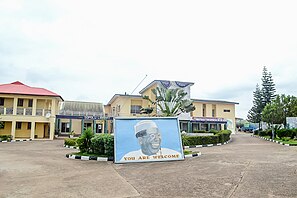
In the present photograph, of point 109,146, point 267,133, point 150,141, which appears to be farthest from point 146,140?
point 267,133

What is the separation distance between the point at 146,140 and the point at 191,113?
28.1m

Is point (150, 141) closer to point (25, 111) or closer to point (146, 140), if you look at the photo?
point (146, 140)

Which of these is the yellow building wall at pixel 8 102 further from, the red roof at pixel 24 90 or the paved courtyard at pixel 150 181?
the paved courtyard at pixel 150 181

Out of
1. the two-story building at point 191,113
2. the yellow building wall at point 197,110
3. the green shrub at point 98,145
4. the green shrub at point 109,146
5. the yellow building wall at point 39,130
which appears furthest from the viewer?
the yellow building wall at point 197,110

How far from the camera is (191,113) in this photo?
127 ft

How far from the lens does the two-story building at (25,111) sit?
2758 centimetres

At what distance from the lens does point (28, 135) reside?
29188mm

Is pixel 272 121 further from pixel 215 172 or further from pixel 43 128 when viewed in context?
pixel 43 128

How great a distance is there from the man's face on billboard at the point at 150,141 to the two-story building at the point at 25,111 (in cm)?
1975

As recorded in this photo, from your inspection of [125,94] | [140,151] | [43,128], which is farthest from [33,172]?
[125,94]

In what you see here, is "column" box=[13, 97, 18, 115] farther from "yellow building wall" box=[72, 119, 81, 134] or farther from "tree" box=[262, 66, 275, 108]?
"tree" box=[262, 66, 275, 108]

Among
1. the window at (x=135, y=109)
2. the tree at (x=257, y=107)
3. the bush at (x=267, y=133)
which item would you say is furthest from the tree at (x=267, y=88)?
the window at (x=135, y=109)

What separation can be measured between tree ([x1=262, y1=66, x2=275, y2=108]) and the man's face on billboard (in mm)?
36864

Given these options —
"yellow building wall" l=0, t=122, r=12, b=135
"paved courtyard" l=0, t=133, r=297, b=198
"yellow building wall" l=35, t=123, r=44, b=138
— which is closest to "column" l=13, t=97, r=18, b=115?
"yellow building wall" l=0, t=122, r=12, b=135
